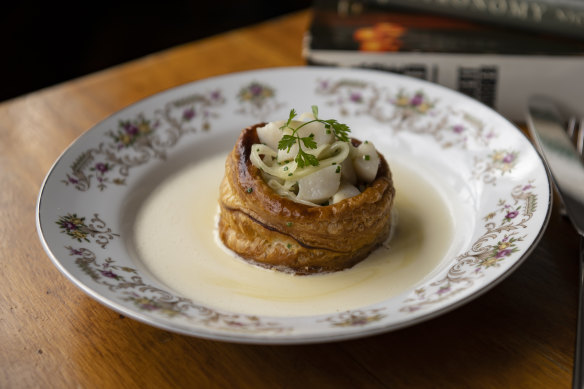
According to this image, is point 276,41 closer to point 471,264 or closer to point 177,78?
point 177,78

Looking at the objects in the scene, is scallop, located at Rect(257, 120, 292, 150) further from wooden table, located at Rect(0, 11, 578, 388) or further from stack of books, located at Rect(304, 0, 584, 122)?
stack of books, located at Rect(304, 0, 584, 122)

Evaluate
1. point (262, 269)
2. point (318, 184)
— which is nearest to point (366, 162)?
point (318, 184)

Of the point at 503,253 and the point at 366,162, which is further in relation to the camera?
the point at 366,162

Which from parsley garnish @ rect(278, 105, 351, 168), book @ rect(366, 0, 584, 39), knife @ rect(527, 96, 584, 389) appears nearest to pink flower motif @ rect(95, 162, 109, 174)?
parsley garnish @ rect(278, 105, 351, 168)

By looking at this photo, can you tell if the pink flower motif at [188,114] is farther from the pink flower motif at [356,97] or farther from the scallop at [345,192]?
the scallop at [345,192]

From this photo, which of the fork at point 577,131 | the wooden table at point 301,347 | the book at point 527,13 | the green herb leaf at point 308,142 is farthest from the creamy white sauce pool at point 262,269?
the book at point 527,13

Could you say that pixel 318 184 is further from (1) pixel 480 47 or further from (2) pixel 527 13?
(2) pixel 527 13

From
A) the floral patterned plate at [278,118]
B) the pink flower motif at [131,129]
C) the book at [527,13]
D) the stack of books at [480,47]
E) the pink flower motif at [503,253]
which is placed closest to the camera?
the floral patterned plate at [278,118]
